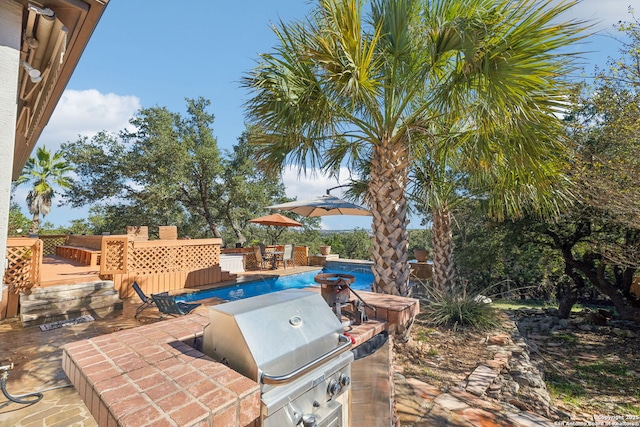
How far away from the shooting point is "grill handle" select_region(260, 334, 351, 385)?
1425 millimetres

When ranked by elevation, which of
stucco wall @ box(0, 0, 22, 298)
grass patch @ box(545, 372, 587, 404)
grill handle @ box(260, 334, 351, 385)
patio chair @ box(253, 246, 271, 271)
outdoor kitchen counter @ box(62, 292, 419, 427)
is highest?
stucco wall @ box(0, 0, 22, 298)

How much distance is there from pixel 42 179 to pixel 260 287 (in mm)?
20280

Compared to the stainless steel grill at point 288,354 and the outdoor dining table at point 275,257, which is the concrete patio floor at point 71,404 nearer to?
the stainless steel grill at point 288,354

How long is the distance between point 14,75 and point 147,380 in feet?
7.36

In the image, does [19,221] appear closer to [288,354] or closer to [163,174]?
[163,174]

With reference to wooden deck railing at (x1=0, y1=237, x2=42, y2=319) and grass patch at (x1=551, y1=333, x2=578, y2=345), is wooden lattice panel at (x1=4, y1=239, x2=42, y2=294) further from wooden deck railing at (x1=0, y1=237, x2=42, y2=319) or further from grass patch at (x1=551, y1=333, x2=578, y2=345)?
grass patch at (x1=551, y1=333, x2=578, y2=345)

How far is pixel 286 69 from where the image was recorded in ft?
15.3

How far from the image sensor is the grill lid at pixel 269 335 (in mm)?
1518

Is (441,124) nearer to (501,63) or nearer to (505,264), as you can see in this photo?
(501,63)

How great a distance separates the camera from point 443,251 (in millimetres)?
8234

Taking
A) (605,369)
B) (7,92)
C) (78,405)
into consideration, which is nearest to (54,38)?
(7,92)

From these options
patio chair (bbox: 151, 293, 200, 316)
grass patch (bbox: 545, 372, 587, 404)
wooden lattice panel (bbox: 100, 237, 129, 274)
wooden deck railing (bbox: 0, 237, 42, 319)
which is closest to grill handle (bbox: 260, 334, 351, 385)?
grass patch (bbox: 545, 372, 587, 404)

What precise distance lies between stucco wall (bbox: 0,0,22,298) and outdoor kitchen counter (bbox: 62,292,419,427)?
0.97m

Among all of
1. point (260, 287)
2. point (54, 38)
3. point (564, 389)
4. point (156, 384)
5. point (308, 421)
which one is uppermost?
point (54, 38)
